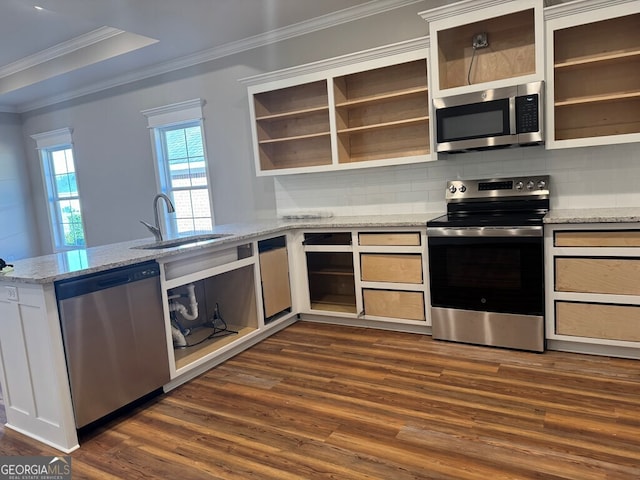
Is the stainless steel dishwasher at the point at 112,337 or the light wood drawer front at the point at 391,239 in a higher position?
the light wood drawer front at the point at 391,239

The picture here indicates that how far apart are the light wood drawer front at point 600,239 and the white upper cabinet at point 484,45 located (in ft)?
3.44

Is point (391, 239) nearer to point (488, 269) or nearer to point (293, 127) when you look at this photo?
point (488, 269)

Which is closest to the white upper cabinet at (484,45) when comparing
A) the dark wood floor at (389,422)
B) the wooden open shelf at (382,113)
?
the wooden open shelf at (382,113)

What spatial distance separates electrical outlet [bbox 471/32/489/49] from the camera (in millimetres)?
3385

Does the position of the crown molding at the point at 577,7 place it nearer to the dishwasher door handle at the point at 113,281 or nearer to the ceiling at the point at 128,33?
the ceiling at the point at 128,33

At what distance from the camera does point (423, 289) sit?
11.4ft

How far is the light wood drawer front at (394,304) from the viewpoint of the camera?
3.51 meters

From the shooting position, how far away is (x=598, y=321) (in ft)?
9.46

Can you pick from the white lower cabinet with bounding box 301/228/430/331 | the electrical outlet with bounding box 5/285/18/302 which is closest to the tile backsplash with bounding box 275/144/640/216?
the white lower cabinet with bounding box 301/228/430/331

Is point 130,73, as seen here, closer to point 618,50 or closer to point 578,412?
point 618,50

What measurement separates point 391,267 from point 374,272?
6.1 inches

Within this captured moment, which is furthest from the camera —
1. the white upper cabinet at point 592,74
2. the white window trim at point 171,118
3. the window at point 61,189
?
the window at point 61,189

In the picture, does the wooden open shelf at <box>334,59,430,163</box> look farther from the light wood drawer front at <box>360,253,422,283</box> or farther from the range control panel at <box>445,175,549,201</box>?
the light wood drawer front at <box>360,253,422,283</box>

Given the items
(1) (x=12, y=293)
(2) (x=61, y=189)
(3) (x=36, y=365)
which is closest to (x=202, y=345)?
(3) (x=36, y=365)
